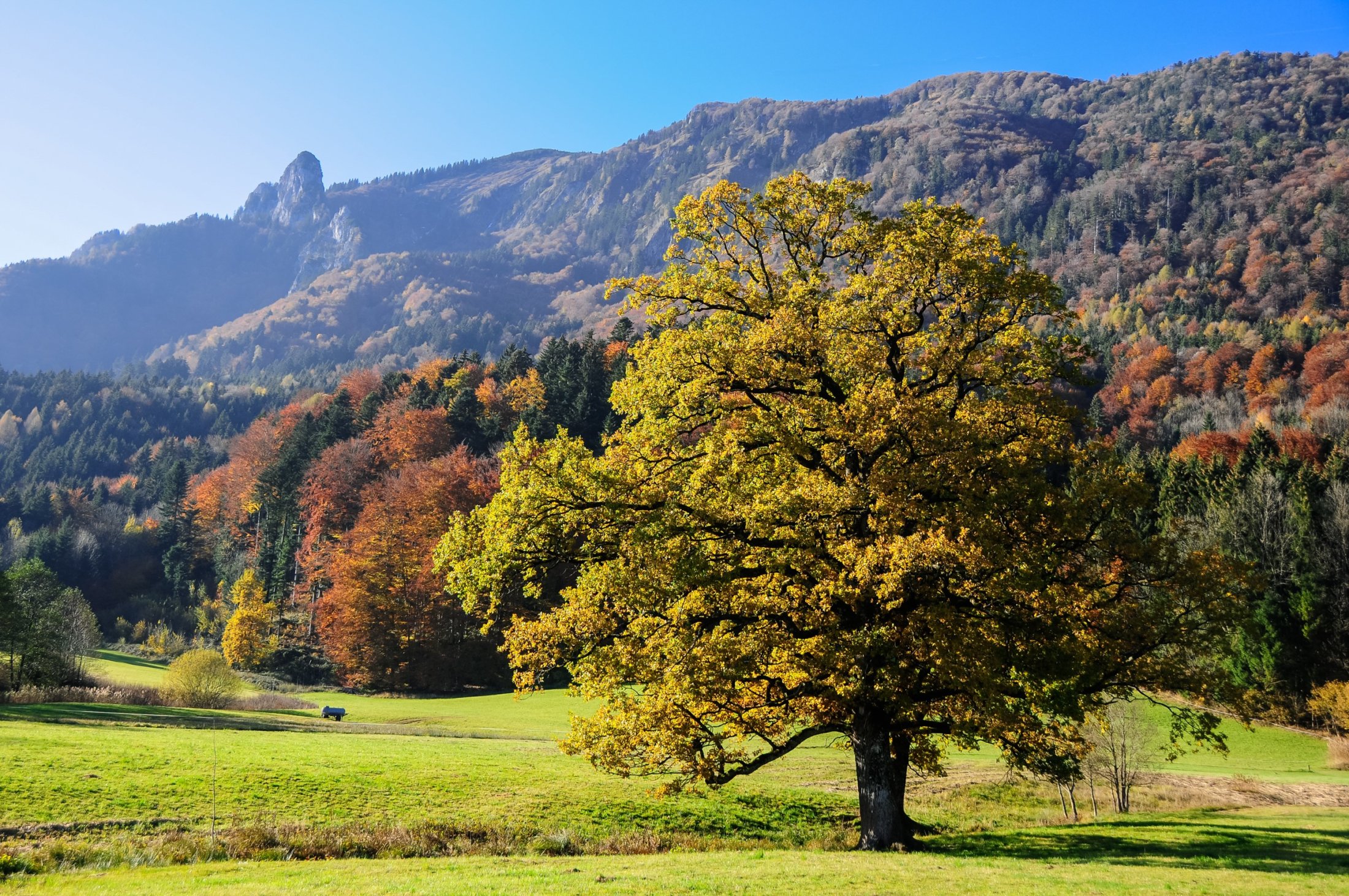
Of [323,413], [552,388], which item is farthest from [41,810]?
[323,413]

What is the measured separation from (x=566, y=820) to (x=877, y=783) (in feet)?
34.4

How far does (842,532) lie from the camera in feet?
56.0

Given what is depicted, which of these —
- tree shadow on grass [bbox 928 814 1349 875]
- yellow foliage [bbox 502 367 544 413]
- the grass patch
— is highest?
yellow foliage [bbox 502 367 544 413]

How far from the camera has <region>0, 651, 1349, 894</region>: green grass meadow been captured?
14961 mm

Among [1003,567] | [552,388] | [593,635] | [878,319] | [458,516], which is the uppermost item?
[552,388]

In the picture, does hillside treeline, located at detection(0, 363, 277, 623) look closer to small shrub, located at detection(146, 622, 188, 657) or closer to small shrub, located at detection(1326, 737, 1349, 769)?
small shrub, located at detection(146, 622, 188, 657)

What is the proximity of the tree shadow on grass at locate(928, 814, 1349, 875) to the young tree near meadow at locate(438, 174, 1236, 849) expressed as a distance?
265 centimetres

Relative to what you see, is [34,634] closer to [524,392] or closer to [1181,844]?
[524,392]

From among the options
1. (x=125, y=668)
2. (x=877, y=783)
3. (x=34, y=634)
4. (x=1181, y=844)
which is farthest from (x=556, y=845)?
(x=125, y=668)

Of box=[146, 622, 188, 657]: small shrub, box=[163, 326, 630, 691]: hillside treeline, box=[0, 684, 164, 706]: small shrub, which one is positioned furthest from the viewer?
box=[146, 622, 188, 657]: small shrub

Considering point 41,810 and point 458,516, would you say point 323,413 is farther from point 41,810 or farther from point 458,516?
point 458,516

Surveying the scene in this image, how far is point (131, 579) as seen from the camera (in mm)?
119062

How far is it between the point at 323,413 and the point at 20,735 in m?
88.7

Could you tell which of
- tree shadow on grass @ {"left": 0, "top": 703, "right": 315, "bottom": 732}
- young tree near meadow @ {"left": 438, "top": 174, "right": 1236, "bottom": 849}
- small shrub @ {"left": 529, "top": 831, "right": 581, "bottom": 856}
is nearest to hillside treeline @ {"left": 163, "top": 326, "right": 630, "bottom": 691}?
tree shadow on grass @ {"left": 0, "top": 703, "right": 315, "bottom": 732}
